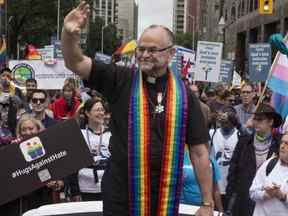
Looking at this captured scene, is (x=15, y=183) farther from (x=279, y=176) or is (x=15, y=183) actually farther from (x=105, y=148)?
(x=279, y=176)

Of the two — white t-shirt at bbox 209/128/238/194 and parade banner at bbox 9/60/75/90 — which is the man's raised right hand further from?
parade banner at bbox 9/60/75/90

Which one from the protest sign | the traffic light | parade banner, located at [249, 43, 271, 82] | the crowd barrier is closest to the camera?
the crowd barrier

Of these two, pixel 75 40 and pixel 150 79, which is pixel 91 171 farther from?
pixel 75 40

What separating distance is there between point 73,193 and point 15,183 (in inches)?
42.9

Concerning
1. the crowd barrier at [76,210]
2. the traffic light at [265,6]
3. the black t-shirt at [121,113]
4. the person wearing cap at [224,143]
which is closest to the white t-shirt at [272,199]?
the crowd barrier at [76,210]

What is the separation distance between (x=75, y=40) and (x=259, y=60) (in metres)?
14.0

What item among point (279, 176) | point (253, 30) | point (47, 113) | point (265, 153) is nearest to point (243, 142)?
point (265, 153)

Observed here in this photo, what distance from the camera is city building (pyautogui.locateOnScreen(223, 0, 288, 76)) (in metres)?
42.9

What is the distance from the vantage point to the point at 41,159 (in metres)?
5.69

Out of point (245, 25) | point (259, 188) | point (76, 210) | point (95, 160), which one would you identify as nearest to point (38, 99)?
point (95, 160)

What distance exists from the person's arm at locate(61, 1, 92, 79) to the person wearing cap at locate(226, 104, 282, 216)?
286cm

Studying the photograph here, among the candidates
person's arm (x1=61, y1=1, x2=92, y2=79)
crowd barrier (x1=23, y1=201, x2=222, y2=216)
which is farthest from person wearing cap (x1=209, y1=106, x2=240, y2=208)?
person's arm (x1=61, y1=1, x2=92, y2=79)

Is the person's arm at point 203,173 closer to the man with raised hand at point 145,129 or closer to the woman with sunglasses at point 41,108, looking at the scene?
the man with raised hand at point 145,129

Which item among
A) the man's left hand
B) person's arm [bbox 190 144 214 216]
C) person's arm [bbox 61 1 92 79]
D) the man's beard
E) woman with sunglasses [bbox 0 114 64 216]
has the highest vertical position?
person's arm [bbox 61 1 92 79]
